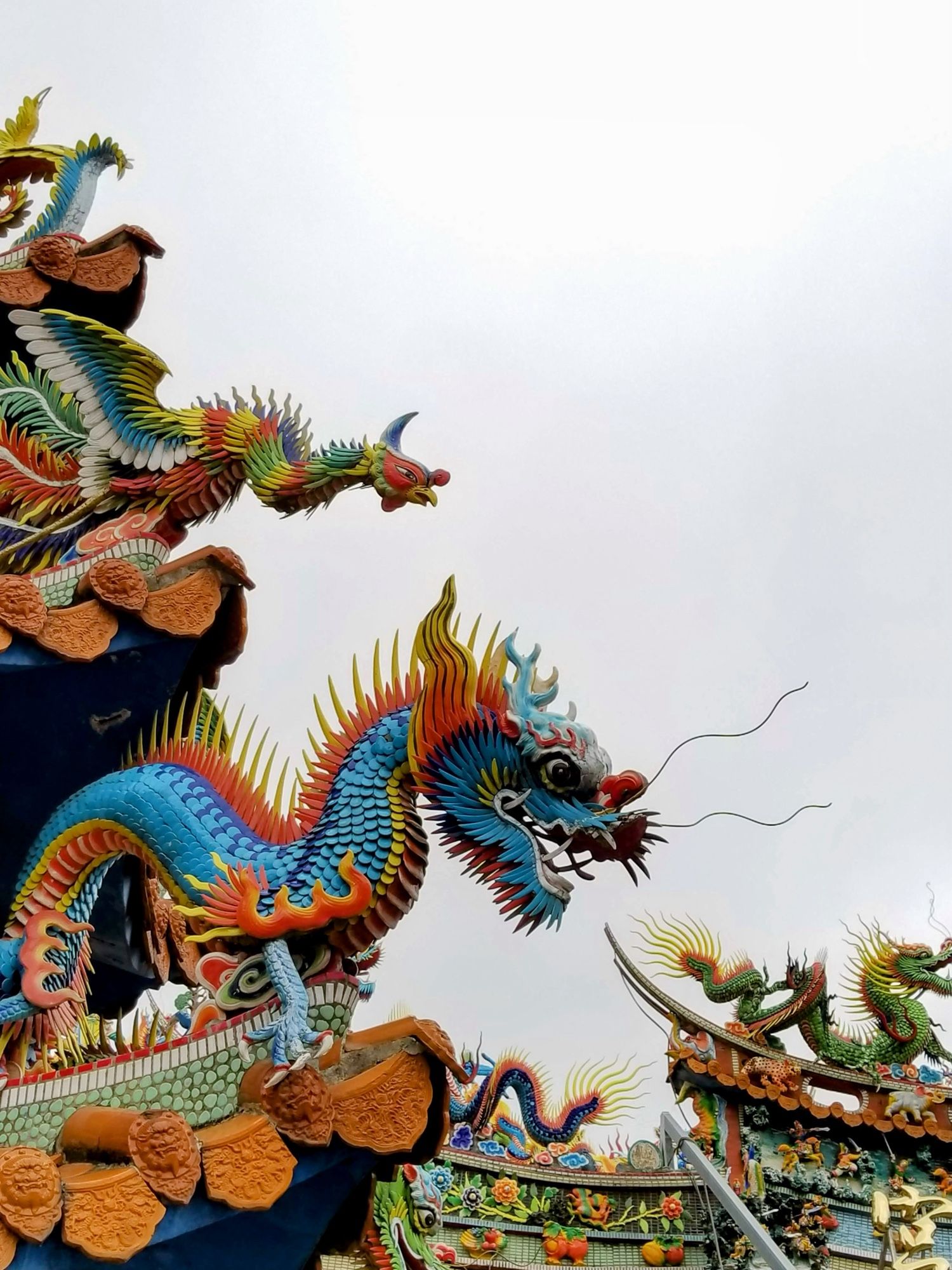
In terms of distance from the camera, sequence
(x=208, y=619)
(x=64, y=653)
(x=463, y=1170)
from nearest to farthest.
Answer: (x=64, y=653), (x=208, y=619), (x=463, y=1170)

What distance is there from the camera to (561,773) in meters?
6.46

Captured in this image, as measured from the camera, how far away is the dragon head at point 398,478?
7.78 meters

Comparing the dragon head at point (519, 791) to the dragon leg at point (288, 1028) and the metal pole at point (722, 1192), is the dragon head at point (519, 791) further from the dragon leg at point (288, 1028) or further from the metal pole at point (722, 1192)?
the metal pole at point (722, 1192)

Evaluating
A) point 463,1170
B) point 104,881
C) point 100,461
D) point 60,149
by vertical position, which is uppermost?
point 60,149

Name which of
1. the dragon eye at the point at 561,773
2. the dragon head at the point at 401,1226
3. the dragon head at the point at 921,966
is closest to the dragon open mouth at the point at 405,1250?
the dragon head at the point at 401,1226

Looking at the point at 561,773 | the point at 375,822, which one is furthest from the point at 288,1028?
the point at 561,773

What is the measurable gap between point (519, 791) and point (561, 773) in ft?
0.71

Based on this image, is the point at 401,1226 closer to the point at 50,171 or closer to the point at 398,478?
the point at 398,478

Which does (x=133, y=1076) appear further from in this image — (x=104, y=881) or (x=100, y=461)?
(x=100, y=461)

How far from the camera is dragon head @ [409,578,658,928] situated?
20.9 feet

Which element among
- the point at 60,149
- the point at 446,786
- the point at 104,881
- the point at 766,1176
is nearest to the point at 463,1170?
the point at 766,1176

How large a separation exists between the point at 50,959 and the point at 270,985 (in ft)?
5.18

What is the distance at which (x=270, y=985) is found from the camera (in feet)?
20.2

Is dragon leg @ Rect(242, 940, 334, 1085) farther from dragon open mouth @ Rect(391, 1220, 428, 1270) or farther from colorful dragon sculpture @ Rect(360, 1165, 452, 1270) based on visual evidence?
dragon open mouth @ Rect(391, 1220, 428, 1270)
